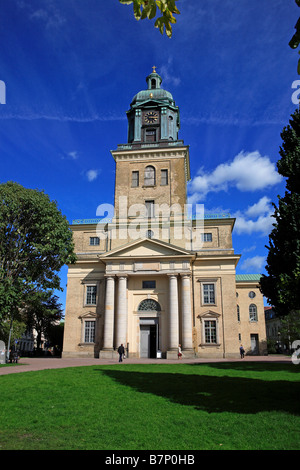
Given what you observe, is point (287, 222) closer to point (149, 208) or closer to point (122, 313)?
point (122, 313)

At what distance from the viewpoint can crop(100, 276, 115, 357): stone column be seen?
35.2 metres

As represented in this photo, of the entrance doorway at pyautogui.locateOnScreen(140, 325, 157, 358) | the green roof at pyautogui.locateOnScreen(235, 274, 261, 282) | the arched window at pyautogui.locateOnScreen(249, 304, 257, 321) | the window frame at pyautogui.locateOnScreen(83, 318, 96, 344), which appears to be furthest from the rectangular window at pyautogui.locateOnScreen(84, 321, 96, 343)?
the green roof at pyautogui.locateOnScreen(235, 274, 261, 282)

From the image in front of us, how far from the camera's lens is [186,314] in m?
35.1

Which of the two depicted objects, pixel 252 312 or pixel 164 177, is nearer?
pixel 164 177

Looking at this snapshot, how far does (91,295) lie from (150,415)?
103ft

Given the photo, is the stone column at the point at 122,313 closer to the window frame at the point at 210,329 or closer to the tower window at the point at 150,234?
the tower window at the point at 150,234

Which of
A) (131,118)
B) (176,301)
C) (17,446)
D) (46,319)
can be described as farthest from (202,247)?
(17,446)

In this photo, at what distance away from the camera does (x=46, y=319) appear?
52812 mm

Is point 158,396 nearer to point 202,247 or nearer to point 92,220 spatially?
point 202,247

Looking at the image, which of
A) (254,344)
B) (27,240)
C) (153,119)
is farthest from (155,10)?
(254,344)

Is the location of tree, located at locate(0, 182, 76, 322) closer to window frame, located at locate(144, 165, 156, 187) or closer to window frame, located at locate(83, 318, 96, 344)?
window frame, located at locate(83, 318, 96, 344)

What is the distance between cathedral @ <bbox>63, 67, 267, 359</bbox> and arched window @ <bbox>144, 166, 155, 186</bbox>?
0.39 ft

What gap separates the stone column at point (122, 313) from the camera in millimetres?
35172

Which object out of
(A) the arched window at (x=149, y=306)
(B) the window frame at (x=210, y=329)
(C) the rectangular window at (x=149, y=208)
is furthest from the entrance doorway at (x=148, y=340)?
(C) the rectangular window at (x=149, y=208)
